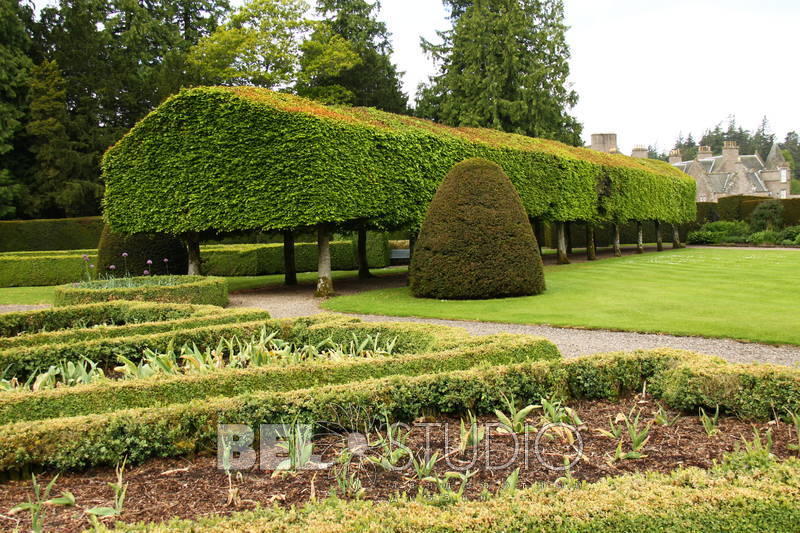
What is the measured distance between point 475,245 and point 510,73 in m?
26.0

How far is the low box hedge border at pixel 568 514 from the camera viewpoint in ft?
8.48

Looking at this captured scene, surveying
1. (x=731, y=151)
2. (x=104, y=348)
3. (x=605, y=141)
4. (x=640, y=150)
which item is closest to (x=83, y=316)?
(x=104, y=348)

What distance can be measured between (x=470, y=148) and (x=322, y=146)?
246 inches

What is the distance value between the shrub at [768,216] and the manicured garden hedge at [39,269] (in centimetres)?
3553

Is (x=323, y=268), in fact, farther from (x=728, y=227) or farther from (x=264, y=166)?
(x=728, y=227)

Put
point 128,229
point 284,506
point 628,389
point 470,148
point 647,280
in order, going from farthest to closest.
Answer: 1. point 470,148
2. point 647,280
3. point 128,229
4. point 628,389
5. point 284,506

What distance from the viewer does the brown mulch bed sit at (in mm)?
3248

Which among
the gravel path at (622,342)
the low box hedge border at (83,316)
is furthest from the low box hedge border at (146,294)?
the low box hedge border at (83,316)

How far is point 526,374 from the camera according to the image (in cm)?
487

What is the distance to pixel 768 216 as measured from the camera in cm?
3697

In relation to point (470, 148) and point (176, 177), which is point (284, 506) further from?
point (470, 148)

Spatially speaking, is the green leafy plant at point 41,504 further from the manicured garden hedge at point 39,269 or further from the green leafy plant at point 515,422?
the manicured garden hedge at point 39,269

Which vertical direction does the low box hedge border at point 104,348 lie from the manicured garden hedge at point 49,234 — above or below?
below

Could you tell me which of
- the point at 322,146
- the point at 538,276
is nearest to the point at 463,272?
the point at 538,276
